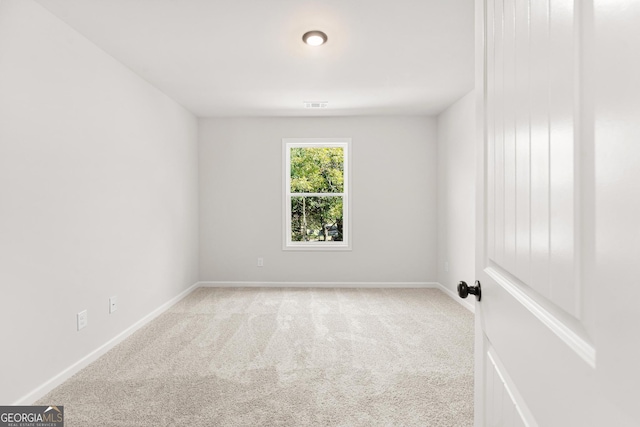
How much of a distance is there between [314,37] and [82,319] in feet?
8.83

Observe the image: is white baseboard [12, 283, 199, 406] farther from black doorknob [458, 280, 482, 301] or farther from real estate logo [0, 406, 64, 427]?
black doorknob [458, 280, 482, 301]

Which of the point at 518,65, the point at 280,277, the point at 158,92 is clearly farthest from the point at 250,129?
the point at 518,65

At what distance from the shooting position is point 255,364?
262 centimetres

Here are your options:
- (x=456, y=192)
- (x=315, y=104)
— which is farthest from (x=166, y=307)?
(x=456, y=192)

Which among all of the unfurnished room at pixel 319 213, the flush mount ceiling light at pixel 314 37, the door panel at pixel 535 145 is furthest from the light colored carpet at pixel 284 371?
the flush mount ceiling light at pixel 314 37

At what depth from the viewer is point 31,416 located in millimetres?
2043

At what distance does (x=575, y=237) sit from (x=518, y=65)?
1.26ft

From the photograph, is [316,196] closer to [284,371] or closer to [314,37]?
[314,37]

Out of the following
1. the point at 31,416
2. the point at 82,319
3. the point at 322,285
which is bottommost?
the point at 31,416

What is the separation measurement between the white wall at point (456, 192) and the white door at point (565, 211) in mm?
3356

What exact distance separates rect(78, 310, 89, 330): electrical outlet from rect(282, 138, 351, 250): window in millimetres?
2825

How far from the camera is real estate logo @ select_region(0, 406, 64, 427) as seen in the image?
6.39ft

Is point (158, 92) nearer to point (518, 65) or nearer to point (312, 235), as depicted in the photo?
point (312, 235)

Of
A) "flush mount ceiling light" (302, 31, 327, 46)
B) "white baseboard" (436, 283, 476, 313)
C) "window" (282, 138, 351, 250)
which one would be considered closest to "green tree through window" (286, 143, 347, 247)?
"window" (282, 138, 351, 250)
